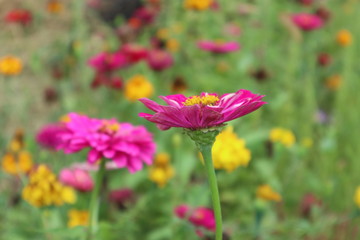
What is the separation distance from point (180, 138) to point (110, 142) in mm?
774

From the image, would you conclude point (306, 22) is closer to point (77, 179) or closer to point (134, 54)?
point (134, 54)

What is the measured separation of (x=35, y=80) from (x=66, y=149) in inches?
82.9

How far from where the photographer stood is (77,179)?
1.36 m

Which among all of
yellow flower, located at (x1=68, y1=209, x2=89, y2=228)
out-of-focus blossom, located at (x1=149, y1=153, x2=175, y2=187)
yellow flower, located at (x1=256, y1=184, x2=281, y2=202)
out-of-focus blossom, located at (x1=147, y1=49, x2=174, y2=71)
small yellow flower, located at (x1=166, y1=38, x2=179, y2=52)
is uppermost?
small yellow flower, located at (x1=166, y1=38, x2=179, y2=52)

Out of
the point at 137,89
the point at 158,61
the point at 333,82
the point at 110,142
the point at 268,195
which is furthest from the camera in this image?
the point at 333,82

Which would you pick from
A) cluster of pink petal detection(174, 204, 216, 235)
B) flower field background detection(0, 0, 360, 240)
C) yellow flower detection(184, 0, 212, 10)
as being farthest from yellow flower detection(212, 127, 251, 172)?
yellow flower detection(184, 0, 212, 10)

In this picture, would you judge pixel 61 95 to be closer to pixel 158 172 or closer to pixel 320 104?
pixel 158 172

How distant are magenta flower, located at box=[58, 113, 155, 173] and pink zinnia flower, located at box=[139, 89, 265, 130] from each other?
0.26m

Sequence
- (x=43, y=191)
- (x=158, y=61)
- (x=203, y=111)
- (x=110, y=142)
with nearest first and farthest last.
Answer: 1. (x=203, y=111)
2. (x=110, y=142)
3. (x=43, y=191)
4. (x=158, y=61)

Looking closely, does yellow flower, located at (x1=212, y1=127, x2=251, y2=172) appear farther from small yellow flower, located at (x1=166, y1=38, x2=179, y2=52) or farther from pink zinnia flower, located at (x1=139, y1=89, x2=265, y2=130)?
small yellow flower, located at (x1=166, y1=38, x2=179, y2=52)

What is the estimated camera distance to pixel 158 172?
58.6 inches

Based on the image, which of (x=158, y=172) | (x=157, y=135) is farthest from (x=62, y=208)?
(x=157, y=135)

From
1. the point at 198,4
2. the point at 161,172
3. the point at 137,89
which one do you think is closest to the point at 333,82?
the point at 198,4

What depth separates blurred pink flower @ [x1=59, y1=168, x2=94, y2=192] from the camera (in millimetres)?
1345
